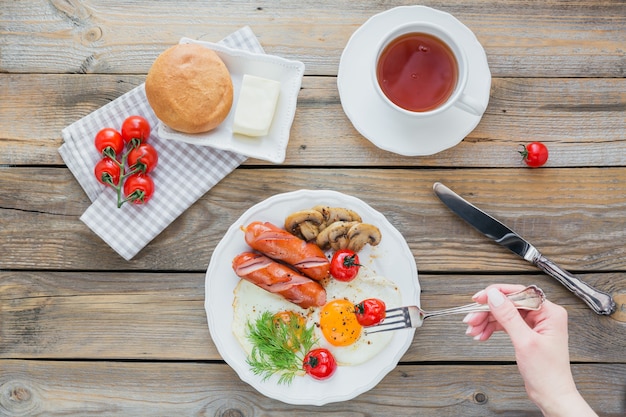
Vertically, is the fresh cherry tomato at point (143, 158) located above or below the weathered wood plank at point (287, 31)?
below

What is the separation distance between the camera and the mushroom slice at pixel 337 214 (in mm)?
1805

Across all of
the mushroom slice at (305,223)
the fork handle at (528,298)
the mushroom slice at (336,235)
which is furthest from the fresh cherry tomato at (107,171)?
the fork handle at (528,298)

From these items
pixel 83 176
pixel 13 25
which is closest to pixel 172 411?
pixel 83 176

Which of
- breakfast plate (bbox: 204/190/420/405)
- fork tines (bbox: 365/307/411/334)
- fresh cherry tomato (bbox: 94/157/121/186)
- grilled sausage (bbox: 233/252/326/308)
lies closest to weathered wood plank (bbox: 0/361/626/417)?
breakfast plate (bbox: 204/190/420/405)

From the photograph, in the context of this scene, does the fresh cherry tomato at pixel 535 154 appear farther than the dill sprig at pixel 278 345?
Yes

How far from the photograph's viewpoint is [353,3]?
1936mm

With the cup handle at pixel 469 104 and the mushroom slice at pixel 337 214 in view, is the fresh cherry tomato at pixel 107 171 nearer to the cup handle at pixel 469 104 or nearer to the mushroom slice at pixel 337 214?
the mushroom slice at pixel 337 214

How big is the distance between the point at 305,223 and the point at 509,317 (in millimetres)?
628

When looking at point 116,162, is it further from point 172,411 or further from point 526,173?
point 526,173

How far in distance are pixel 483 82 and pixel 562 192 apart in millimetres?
461

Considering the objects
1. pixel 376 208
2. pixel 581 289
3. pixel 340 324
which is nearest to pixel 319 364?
pixel 340 324

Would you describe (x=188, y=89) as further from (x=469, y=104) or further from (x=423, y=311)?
(x=423, y=311)

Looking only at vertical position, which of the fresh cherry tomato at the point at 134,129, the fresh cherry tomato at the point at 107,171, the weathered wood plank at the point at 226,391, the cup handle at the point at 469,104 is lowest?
the weathered wood plank at the point at 226,391

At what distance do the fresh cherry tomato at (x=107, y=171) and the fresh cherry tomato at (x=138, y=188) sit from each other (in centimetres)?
4
